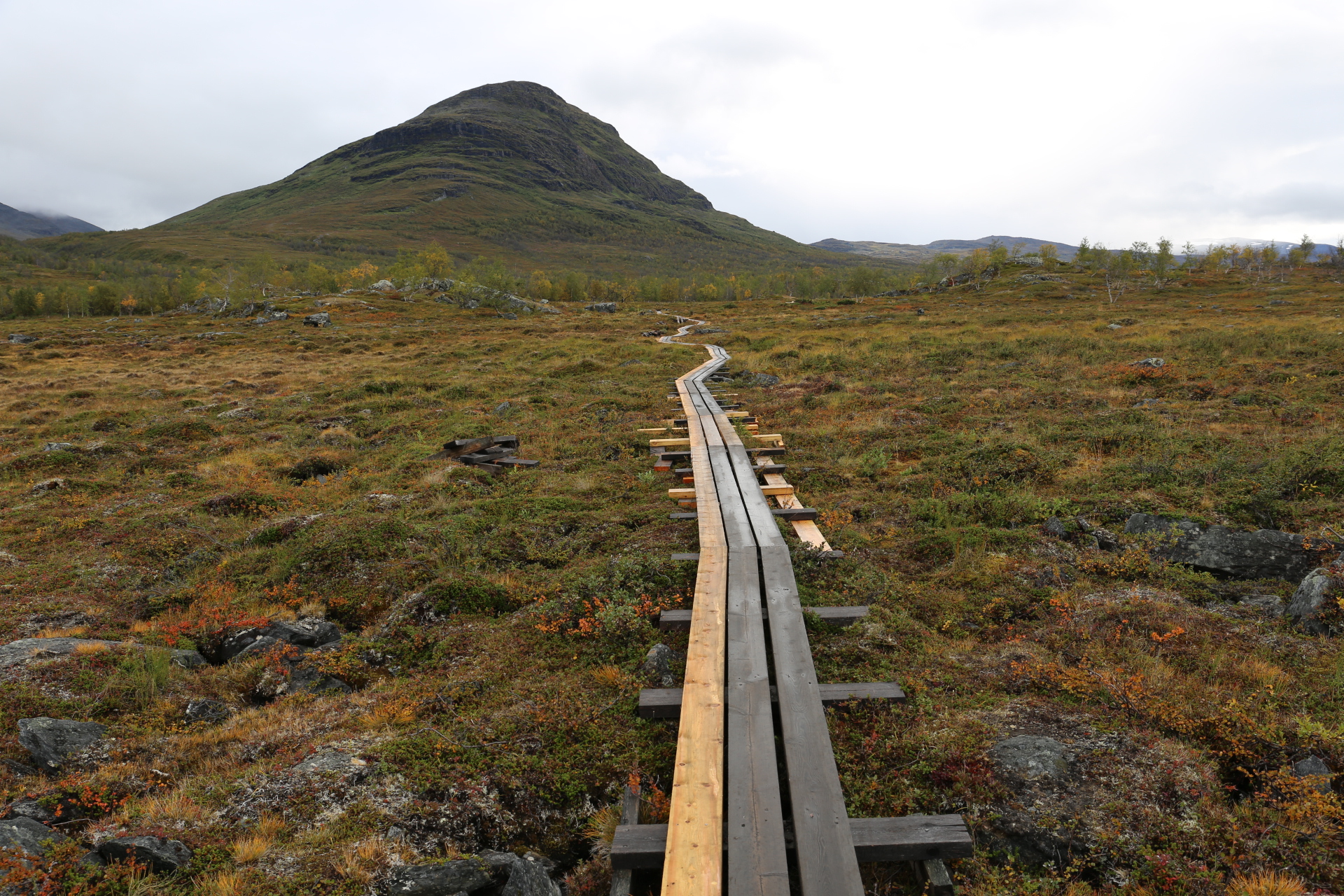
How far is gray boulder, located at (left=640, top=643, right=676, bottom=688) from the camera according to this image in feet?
16.8

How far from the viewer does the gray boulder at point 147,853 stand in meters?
3.35

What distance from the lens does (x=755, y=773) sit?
→ 12.4 feet

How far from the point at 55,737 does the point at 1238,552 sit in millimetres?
11417

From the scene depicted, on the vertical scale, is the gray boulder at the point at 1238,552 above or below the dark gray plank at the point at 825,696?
above

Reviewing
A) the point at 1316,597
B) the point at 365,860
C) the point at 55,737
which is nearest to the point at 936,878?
the point at 365,860

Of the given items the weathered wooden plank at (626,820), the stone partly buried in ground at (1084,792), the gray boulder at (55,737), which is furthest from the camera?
the gray boulder at (55,737)

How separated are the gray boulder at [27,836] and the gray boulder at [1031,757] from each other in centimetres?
577

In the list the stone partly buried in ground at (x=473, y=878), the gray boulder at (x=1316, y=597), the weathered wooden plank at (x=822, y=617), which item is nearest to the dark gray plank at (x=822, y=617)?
the weathered wooden plank at (x=822, y=617)

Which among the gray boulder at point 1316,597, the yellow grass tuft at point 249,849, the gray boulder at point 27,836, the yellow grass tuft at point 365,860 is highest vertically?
the gray boulder at point 1316,597

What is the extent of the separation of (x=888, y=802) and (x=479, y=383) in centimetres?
2147

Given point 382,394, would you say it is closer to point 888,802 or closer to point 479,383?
point 479,383

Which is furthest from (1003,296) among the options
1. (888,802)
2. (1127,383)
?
(888,802)

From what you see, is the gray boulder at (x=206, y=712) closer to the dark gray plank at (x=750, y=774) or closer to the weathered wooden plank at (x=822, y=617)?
the weathered wooden plank at (x=822, y=617)

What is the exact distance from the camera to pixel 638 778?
4082 millimetres
